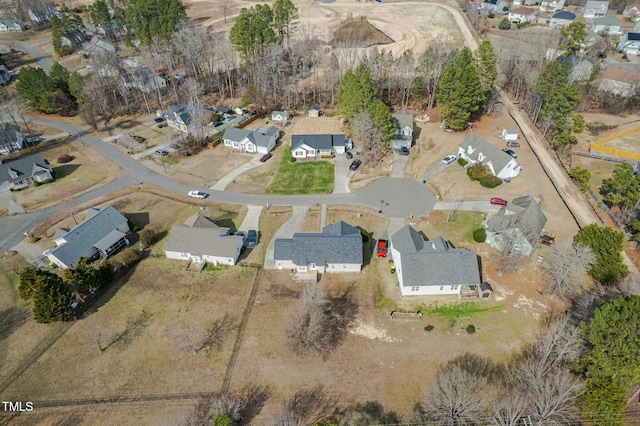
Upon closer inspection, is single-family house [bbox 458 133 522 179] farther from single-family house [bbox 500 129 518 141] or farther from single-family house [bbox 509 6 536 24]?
single-family house [bbox 509 6 536 24]

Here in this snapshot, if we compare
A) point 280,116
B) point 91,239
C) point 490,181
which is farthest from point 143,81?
point 490,181

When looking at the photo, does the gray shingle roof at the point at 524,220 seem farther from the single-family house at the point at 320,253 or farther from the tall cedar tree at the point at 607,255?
the single-family house at the point at 320,253

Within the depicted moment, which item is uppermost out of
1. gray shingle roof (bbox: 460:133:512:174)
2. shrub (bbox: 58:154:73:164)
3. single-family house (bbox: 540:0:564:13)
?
single-family house (bbox: 540:0:564:13)

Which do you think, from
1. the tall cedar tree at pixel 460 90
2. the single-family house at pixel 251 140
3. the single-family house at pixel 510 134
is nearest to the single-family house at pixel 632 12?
the tall cedar tree at pixel 460 90

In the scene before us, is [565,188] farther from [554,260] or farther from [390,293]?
[390,293]

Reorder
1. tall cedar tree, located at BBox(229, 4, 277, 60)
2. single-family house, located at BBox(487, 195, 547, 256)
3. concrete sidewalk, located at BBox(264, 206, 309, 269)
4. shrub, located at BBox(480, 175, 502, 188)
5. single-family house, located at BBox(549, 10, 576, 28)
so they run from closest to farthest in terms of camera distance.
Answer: single-family house, located at BBox(487, 195, 547, 256), concrete sidewalk, located at BBox(264, 206, 309, 269), shrub, located at BBox(480, 175, 502, 188), tall cedar tree, located at BBox(229, 4, 277, 60), single-family house, located at BBox(549, 10, 576, 28)

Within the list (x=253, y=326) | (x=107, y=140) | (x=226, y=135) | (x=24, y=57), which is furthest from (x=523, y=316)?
(x=24, y=57)

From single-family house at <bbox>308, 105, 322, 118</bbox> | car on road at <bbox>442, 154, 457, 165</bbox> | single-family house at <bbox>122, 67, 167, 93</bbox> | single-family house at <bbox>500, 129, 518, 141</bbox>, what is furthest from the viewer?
single-family house at <bbox>122, 67, 167, 93</bbox>

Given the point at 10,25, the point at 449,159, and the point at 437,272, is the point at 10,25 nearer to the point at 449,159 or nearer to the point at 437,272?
the point at 449,159

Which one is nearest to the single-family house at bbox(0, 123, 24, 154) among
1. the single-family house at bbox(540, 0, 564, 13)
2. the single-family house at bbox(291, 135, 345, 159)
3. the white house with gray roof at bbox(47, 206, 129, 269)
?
the white house with gray roof at bbox(47, 206, 129, 269)
